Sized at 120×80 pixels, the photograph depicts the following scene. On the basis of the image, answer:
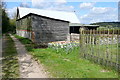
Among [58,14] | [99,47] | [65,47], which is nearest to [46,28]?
[65,47]

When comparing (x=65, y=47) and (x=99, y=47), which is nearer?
(x=99, y=47)

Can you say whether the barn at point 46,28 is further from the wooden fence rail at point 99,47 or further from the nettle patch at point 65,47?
the wooden fence rail at point 99,47

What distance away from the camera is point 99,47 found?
655 centimetres

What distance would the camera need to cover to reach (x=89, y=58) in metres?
7.26

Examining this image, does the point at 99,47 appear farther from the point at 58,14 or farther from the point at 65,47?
the point at 58,14

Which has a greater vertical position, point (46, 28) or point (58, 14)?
point (58, 14)

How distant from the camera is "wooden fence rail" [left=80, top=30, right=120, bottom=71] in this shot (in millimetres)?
5649

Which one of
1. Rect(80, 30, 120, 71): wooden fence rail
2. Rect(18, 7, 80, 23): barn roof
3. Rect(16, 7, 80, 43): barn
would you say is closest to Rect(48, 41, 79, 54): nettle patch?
Rect(80, 30, 120, 71): wooden fence rail

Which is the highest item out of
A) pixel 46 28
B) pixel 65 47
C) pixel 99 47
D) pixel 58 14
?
pixel 58 14

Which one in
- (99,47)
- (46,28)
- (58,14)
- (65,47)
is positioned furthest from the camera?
(58,14)

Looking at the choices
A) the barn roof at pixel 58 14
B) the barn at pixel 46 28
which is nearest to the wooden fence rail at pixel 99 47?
the barn at pixel 46 28

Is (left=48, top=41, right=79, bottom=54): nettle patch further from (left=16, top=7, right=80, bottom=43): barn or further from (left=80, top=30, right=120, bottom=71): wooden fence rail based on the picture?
(left=16, top=7, right=80, bottom=43): barn

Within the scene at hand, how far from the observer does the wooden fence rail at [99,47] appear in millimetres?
5649

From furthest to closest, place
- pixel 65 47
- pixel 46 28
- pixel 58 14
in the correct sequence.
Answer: pixel 58 14, pixel 46 28, pixel 65 47
